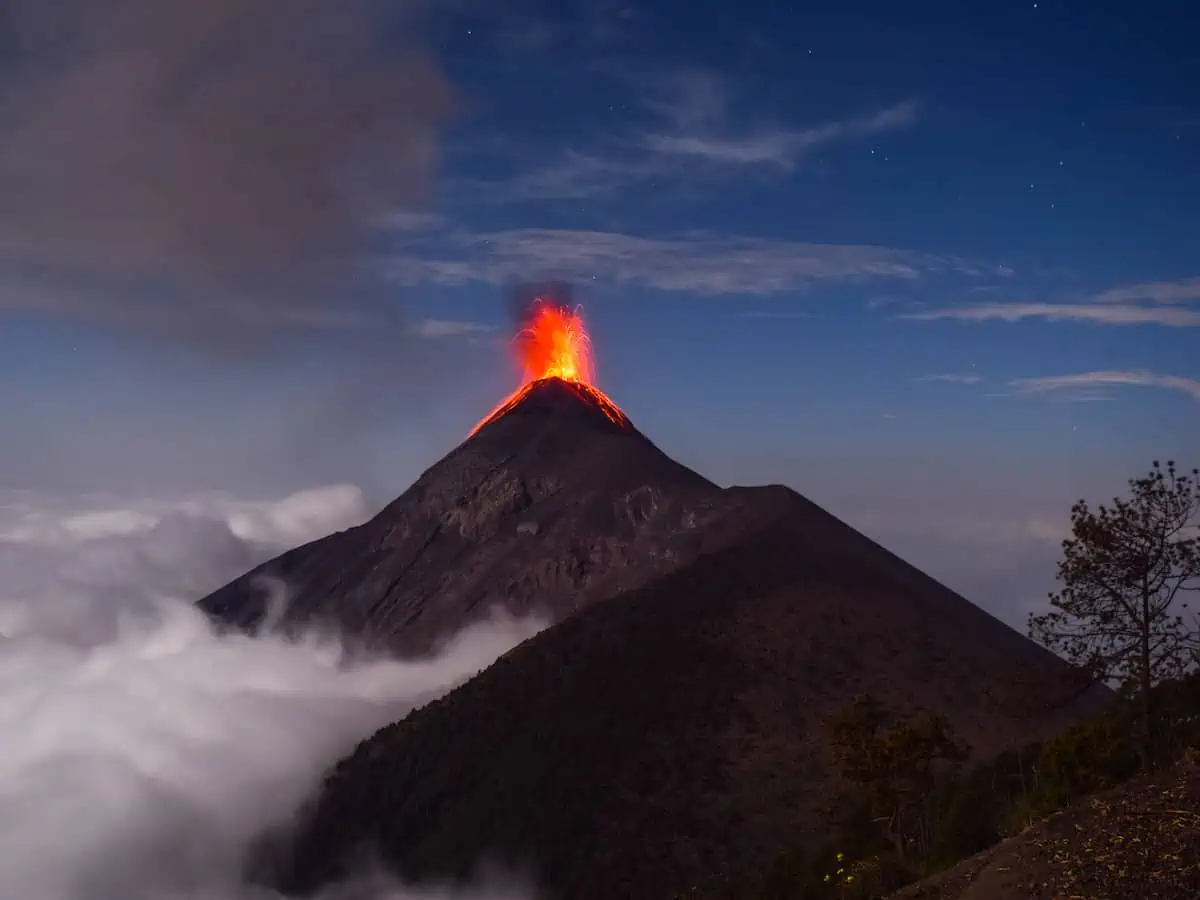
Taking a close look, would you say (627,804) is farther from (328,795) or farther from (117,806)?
(117,806)

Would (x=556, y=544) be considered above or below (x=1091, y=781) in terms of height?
above

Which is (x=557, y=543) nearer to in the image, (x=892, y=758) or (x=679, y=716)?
(x=679, y=716)

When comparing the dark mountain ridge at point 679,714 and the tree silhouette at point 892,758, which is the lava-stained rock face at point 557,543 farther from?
the tree silhouette at point 892,758

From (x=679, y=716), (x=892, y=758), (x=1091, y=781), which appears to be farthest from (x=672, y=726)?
(x=1091, y=781)

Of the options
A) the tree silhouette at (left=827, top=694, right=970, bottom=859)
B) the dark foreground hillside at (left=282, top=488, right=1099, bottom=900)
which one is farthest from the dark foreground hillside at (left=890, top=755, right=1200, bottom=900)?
the dark foreground hillside at (left=282, top=488, right=1099, bottom=900)

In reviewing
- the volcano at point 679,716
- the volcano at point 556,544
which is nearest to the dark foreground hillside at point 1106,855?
the volcano at point 679,716

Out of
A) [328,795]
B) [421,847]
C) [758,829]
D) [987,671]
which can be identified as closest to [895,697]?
[987,671]

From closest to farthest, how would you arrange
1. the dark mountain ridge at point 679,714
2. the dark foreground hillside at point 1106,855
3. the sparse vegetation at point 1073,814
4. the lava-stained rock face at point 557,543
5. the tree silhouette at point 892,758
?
1. the dark foreground hillside at point 1106,855
2. the sparse vegetation at point 1073,814
3. the tree silhouette at point 892,758
4. the dark mountain ridge at point 679,714
5. the lava-stained rock face at point 557,543
